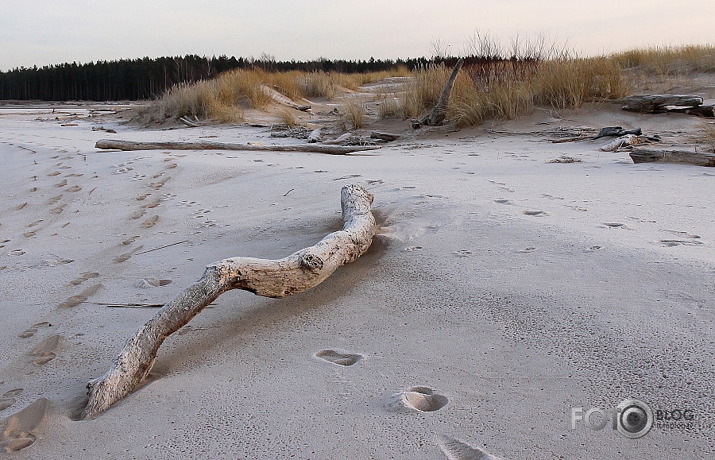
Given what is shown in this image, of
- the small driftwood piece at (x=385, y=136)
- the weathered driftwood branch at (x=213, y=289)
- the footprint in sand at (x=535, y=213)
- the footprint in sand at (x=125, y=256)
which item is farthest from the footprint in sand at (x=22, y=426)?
the small driftwood piece at (x=385, y=136)

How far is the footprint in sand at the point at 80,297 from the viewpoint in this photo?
8.41 ft

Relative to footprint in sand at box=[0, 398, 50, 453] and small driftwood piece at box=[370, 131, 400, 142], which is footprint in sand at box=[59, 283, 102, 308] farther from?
small driftwood piece at box=[370, 131, 400, 142]

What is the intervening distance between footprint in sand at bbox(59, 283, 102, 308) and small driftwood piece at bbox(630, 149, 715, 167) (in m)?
3.77

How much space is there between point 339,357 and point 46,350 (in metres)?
1.07

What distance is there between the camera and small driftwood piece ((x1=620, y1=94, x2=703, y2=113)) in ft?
21.1

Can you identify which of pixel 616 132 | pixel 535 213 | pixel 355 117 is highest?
pixel 355 117

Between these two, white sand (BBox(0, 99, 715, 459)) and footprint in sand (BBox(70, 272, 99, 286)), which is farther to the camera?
footprint in sand (BBox(70, 272, 99, 286))

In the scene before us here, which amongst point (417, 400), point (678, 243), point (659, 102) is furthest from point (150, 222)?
point (659, 102)

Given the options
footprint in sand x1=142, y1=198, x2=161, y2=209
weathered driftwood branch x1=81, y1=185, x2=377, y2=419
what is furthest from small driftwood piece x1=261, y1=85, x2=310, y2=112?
weathered driftwood branch x1=81, y1=185, x2=377, y2=419

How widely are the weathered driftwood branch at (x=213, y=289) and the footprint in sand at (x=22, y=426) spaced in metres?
0.13

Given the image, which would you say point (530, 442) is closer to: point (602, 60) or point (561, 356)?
point (561, 356)

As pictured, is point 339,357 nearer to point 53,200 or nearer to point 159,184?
point 159,184

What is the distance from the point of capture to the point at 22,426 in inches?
65.1

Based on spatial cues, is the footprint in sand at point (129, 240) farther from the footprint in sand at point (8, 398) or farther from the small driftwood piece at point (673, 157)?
the small driftwood piece at point (673, 157)
